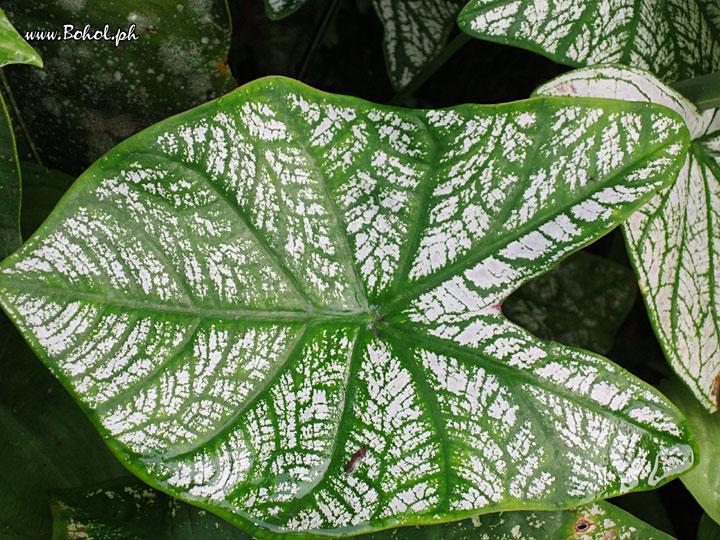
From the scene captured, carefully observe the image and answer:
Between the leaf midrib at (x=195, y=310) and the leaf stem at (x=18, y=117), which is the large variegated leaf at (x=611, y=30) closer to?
the leaf midrib at (x=195, y=310)

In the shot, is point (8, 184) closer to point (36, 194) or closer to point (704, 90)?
point (36, 194)

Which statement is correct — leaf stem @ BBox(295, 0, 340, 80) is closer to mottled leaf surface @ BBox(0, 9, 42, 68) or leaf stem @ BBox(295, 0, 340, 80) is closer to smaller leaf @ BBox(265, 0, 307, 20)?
Result: smaller leaf @ BBox(265, 0, 307, 20)

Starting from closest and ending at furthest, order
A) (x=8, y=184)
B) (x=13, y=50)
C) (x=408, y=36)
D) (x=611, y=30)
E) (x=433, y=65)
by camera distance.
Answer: (x=13, y=50) < (x=8, y=184) < (x=611, y=30) < (x=408, y=36) < (x=433, y=65)

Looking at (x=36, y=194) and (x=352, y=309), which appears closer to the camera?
(x=352, y=309)

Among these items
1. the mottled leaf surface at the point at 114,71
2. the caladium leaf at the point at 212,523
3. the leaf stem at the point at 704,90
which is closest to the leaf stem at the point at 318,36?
the mottled leaf surface at the point at 114,71

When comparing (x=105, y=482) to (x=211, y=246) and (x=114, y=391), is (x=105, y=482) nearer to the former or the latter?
(x=114, y=391)

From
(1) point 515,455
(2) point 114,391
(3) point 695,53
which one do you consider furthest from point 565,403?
(3) point 695,53

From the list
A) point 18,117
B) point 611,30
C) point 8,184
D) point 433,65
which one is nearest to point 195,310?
point 8,184
